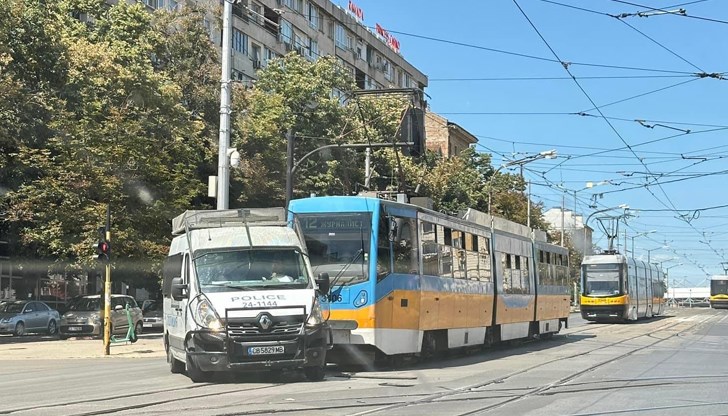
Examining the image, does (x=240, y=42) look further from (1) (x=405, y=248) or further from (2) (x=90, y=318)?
(1) (x=405, y=248)

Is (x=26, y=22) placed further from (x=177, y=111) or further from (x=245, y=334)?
(x=245, y=334)

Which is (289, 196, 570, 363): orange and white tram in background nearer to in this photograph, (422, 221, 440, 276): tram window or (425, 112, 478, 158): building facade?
(422, 221, 440, 276): tram window

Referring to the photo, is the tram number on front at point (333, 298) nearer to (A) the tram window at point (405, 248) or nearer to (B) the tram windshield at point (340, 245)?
(B) the tram windshield at point (340, 245)

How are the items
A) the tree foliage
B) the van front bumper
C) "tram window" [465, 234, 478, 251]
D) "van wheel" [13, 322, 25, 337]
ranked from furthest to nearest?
"van wheel" [13, 322, 25, 337] < the tree foliage < "tram window" [465, 234, 478, 251] < the van front bumper

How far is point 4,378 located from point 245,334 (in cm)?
573

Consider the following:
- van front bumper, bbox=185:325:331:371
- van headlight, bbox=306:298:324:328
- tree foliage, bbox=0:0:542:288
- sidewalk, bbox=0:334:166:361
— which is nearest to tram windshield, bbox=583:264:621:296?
tree foliage, bbox=0:0:542:288

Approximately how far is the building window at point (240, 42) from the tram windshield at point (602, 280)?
945 inches

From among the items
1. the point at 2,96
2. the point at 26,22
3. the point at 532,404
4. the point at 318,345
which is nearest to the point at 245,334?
the point at 318,345

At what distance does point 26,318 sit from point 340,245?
2181 centimetres

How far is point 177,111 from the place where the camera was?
33.4m

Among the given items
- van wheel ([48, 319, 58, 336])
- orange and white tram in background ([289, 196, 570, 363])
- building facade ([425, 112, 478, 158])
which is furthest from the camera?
building facade ([425, 112, 478, 158])

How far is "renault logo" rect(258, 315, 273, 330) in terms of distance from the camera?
13359mm

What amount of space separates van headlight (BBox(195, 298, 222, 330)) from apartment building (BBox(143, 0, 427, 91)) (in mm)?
29888

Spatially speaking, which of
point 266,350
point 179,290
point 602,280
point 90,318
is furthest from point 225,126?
point 602,280
